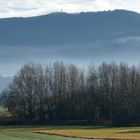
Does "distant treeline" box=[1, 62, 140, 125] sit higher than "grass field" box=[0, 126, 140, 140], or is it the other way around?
"distant treeline" box=[1, 62, 140, 125]

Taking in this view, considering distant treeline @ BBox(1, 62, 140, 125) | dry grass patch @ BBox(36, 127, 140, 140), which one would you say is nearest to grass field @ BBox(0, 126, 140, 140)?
dry grass patch @ BBox(36, 127, 140, 140)

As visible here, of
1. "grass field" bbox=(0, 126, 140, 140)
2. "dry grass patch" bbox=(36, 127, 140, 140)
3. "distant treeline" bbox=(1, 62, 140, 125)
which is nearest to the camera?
"grass field" bbox=(0, 126, 140, 140)

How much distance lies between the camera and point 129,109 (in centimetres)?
10481

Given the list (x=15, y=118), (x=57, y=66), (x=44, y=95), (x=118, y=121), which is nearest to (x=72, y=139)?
(x=118, y=121)

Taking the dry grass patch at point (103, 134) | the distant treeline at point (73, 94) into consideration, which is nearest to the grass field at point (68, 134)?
the dry grass patch at point (103, 134)

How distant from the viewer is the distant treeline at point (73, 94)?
389ft

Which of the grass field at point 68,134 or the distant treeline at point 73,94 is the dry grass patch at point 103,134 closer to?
the grass field at point 68,134

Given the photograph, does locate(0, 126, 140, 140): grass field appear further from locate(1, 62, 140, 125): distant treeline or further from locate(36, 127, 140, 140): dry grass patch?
locate(1, 62, 140, 125): distant treeline

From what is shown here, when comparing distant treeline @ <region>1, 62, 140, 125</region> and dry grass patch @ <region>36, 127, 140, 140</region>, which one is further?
distant treeline @ <region>1, 62, 140, 125</region>

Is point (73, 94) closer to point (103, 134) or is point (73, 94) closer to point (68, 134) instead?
point (103, 134)

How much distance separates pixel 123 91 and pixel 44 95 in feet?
56.7

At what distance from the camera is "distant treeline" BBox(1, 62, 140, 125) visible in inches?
4673

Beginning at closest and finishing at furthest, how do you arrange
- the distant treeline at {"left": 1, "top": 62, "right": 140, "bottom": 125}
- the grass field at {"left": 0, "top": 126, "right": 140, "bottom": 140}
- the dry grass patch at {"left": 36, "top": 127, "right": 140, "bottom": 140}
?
the grass field at {"left": 0, "top": 126, "right": 140, "bottom": 140}
the dry grass patch at {"left": 36, "top": 127, "right": 140, "bottom": 140}
the distant treeline at {"left": 1, "top": 62, "right": 140, "bottom": 125}

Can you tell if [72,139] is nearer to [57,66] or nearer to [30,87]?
[30,87]
